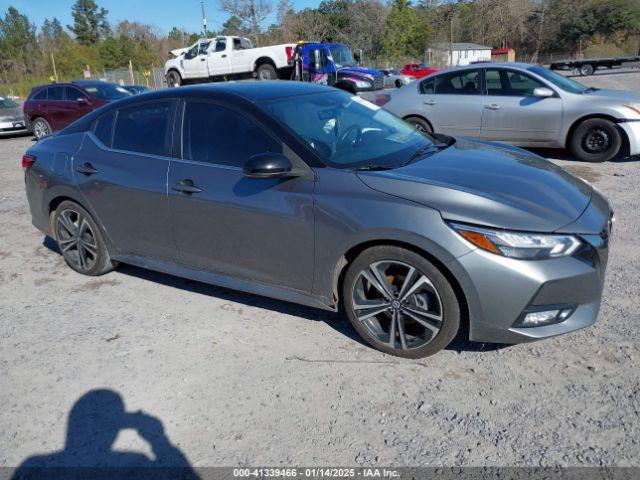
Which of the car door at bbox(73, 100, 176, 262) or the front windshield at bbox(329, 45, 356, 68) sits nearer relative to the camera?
the car door at bbox(73, 100, 176, 262)

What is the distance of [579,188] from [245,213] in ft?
7.20

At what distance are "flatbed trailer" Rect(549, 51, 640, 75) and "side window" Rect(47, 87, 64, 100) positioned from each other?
3428 centimetres

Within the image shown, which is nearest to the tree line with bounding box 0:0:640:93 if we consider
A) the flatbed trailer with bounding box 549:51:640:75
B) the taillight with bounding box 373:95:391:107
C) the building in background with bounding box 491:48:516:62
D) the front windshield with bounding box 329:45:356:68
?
the building in background with bounding box 491:48:516:62

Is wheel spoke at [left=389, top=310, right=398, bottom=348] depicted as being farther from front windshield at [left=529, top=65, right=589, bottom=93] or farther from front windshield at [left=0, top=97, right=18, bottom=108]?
front windshield at [left=0, top=97, right=18, bottom=108]

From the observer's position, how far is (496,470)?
2387mm

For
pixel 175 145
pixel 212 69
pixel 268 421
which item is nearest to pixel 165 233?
pixel 175 145

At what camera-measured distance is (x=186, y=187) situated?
3.77 meters

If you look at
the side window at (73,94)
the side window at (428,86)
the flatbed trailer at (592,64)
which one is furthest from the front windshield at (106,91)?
the flatbed trailer at (592,64)

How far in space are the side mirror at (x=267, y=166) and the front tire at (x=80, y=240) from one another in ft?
6.36

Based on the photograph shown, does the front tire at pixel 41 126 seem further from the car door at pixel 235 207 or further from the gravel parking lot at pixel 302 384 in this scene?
the car door at pixel 235 207

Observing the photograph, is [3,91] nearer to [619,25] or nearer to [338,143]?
[338,143]

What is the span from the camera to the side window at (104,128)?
14.4ft

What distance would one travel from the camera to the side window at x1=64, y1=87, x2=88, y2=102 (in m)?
14.0

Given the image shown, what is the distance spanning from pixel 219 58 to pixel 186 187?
747 inches
